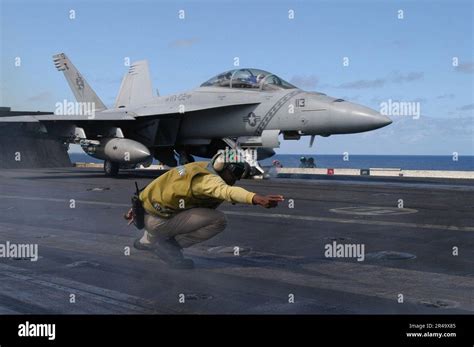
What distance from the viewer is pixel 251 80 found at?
24219 mm

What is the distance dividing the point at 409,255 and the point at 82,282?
4674 millimetres

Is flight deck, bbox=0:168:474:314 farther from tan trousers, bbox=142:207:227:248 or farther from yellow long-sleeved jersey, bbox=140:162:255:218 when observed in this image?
yellow long-sleeved jersey, bbox=140:162:255:218

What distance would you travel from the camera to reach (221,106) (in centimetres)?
2398

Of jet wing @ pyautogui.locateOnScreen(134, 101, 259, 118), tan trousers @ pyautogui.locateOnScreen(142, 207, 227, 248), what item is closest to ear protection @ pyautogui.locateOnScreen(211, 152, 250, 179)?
tan trousers @ pyautogui.locateOnScreen(142, 207, 227, 248)

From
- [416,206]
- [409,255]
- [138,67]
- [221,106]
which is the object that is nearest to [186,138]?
[221,106]

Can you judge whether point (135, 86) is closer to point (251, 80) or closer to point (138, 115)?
point (138, 115)

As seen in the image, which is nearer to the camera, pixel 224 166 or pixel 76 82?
pixel 224 166

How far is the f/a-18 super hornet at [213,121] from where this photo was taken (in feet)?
72.2

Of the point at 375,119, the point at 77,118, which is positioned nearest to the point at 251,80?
the point at 375,119

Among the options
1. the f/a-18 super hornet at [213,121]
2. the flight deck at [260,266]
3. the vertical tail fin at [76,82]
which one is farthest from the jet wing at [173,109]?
the flight deck at [260,266]

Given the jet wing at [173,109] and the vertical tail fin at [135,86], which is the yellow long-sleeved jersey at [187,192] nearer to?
the jet wing at [173,109]

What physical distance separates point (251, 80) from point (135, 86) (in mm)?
12240
